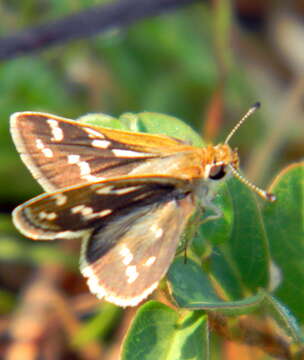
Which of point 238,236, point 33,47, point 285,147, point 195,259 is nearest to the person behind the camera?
point 195,259

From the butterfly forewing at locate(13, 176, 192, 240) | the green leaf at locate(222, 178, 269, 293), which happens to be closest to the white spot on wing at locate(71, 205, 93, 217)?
the butterfly forewing at locate(13, 176, 192, 240)

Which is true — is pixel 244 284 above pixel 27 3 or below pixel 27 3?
below

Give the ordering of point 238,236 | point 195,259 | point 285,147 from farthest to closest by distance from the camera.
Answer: point 285,147 → point 238,236 → point 195,259

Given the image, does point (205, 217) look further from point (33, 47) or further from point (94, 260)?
point (33, 47)

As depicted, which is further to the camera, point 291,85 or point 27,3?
point 291,85

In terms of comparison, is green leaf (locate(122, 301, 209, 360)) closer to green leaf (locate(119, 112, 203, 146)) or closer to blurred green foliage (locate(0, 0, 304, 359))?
blurred green foliage (locate(0, 0, 304, 359))

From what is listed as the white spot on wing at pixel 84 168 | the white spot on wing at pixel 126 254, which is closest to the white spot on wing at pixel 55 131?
the white spot on wing at pixel 84 168

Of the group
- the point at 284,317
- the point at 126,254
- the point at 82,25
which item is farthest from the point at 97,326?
the point at 284,317

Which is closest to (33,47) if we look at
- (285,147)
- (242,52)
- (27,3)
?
(27,3)
